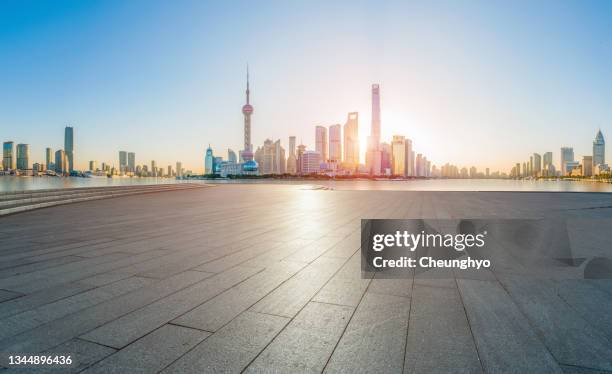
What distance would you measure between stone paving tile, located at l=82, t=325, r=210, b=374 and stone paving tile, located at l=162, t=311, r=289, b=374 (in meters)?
0.10

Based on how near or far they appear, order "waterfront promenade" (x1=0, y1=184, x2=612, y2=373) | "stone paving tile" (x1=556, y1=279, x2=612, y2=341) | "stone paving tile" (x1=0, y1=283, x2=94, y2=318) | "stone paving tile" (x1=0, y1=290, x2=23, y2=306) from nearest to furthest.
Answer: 1. "waterfront promenade" (x1=0, y1=184, x2=612, y2=373)
2. "stone paving tile" (x1=556, y1=279, x2=612, y2=341)
3. "stone paving tile" (x1=0, y1=283, x2=94, y2=318)
4. "stone paving tile" (x1=0, y1=290, x2=23, y2=306)

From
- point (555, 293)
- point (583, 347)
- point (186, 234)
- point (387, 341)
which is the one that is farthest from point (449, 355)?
point (186, 234)

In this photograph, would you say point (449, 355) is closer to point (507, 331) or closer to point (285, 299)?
point (507, 331)

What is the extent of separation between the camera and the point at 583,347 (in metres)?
2.67

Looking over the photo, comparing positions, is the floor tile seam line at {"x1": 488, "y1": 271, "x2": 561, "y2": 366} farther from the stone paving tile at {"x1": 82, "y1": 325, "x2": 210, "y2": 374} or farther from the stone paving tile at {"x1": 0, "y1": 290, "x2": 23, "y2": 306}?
the stone paving tile at {"x1": 0, "y1": 290, "x2": 23, "y2": 306}

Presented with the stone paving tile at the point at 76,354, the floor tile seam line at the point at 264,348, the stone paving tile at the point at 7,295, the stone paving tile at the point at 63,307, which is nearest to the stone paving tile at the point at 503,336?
the floor tile seam line at the point at 264,348

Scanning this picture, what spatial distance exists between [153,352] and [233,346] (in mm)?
638

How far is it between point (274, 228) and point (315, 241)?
7.23 ft

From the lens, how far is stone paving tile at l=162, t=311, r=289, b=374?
7.86ft

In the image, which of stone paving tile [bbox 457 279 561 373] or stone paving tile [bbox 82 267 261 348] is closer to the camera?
stone paving tile [bbox 457 279 561 373]

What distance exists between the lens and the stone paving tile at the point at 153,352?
239 cm

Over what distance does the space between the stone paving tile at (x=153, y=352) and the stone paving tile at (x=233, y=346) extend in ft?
0.32

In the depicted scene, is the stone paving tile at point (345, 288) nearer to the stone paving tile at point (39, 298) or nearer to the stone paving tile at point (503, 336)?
the stone paving tile at point (503, 336)

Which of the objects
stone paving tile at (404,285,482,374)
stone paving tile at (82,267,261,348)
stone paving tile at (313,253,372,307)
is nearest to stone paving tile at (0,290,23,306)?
stone paving tile at (82,267,261,348)
